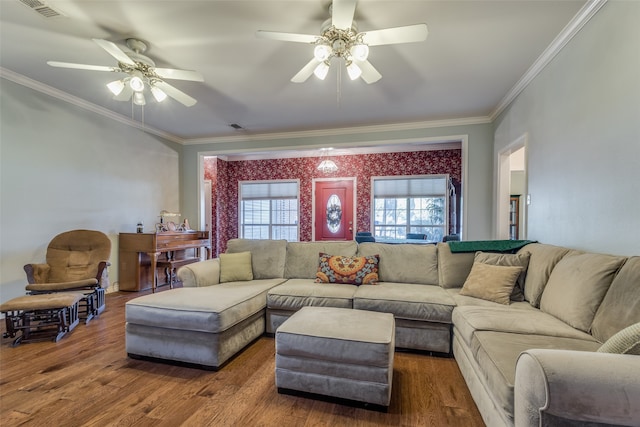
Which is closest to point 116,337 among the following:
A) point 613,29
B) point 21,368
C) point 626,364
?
point 21,368

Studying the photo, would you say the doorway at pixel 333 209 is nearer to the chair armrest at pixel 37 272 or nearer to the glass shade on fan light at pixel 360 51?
the glass shade on fan light at pixel 360 51

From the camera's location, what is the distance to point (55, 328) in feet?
9.31

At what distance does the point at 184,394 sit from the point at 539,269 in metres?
2.66

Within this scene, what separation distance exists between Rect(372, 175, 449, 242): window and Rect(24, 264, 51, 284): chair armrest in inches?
212

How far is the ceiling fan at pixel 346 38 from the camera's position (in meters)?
1.84

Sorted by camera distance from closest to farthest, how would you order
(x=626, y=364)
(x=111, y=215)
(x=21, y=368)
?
(x=626, y=364) < (x=21, y=368) < (x=111, y=215)

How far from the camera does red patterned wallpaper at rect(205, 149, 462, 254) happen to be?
20.3 ft

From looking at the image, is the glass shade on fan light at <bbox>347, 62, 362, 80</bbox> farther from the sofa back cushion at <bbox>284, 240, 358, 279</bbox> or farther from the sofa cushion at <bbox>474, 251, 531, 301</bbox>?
the sofa cushion at <bbox>474, 251, 531, 301</bbox>

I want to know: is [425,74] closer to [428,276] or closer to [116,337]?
[428,276]

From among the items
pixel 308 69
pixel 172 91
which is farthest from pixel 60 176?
pixel 308 69

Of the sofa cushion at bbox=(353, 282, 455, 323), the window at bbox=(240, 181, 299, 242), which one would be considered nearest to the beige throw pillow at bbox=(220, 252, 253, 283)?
the sofa cushion at bbox=(353, 282, 455, 323)

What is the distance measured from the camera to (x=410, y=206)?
6371 mm

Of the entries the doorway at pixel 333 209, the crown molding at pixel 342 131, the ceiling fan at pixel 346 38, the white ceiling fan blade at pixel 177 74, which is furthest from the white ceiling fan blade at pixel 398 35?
the doorway at pixel 333 209

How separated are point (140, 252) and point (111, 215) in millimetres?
678
